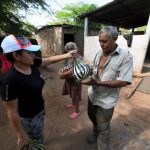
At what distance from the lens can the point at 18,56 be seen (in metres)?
1.91

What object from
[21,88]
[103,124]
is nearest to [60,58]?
[21,88]

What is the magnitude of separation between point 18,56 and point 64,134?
7.86 feet

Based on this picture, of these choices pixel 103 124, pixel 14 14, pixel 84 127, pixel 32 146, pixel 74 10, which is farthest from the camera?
pixel 74 10

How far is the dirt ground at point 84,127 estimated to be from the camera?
3.36 metres

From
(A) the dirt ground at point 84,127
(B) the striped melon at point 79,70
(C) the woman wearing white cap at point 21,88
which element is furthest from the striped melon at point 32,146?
(A) the dirt ground at point 84,127

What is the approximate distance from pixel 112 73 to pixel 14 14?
703cm

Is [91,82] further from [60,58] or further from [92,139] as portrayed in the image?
[92,139]

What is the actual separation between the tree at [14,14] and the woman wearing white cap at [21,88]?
6.21 metres

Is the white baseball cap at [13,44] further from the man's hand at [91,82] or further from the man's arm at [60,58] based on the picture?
the man's hand at [91,82]

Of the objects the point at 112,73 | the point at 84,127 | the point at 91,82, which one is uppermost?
the point at 112,73

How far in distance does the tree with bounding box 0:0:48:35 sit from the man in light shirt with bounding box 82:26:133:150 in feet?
20.6

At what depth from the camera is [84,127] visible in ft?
13.0

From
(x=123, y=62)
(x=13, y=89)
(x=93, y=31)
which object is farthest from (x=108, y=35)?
(x=93, y=31)

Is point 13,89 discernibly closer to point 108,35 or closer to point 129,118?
point 108,35
